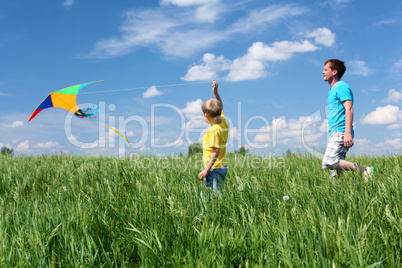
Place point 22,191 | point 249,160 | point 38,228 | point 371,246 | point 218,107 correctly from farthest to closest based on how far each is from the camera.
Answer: point 249,160
point 22,191
point 218,107
point 38,228
point 371,246

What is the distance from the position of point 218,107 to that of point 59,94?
3931mm

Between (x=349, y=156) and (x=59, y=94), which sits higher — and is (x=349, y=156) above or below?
below

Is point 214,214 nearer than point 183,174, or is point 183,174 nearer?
point 214,214

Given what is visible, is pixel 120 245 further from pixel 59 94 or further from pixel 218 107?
pixel 59 94

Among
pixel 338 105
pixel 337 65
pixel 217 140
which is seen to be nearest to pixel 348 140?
pixel 338 105

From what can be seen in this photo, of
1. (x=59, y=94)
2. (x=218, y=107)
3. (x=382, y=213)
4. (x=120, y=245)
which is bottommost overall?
(x=120, y=245)

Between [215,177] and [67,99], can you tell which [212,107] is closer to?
[215,177]

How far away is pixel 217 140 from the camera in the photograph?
3.83 m

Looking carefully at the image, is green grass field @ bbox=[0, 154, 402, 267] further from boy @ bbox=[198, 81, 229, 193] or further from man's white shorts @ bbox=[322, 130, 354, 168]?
man's white shorts @ bbox=[322, 130, 354, 168]

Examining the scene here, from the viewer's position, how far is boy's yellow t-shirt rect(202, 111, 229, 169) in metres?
3.85

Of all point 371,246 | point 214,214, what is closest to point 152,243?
point 214,214

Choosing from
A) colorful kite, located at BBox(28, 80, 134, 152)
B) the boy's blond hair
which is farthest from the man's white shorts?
colorful kite, located at BBox(28, 80, 134, 152)

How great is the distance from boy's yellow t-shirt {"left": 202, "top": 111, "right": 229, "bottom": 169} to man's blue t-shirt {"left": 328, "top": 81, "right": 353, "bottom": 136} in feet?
5.48

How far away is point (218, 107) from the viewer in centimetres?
398
